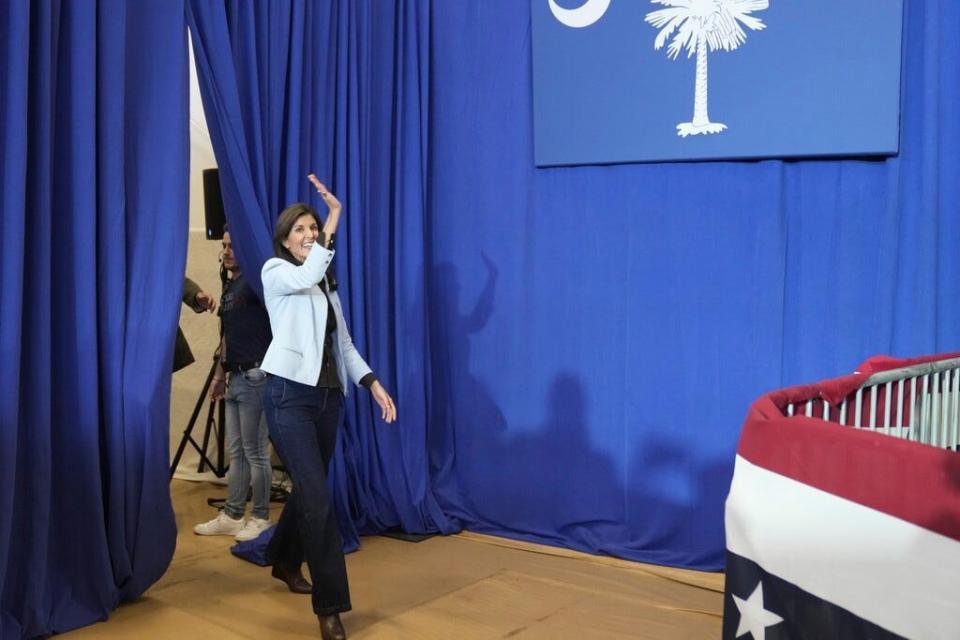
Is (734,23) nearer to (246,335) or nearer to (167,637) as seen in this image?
(246,335)

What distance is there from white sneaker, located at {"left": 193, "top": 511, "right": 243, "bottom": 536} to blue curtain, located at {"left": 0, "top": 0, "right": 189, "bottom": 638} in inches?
32.5

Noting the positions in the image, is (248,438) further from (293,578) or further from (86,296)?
(86,296)

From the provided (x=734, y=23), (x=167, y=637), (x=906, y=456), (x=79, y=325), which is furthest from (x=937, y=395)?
(x=79, y=325)

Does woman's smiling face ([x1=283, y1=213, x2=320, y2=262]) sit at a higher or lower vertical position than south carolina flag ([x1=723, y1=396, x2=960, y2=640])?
higher

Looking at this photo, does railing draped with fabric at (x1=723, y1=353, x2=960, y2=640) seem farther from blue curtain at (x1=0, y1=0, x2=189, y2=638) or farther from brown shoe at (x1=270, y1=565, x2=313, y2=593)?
blue curtain at (x1=0, y1=0, x2=189, y2=638)

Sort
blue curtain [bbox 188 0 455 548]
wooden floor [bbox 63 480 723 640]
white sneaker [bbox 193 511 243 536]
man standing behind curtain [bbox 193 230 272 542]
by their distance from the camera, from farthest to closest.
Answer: white sneaker [bbox 193 511 243 536], man standing behind curtain [bbox 193 230 272 542], blue curtain [bbox 188 0 455 548], wooden floor [bbox 63 480 723 640]

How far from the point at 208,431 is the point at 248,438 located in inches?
41.8

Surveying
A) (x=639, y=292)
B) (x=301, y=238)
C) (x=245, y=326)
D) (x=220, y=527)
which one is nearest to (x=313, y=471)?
(x=301, y=238)

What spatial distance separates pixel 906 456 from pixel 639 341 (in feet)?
9.18

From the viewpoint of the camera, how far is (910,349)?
11.8 feet

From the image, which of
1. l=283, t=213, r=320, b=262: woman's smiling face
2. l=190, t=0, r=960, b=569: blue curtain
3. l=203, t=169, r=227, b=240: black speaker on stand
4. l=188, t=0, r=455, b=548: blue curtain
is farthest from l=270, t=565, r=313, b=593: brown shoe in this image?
l=203, t=169, r=227, b=240: black speaker on stand

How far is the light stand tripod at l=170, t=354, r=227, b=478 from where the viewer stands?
16.8ft

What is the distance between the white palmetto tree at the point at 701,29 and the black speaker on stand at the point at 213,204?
218 centimetres

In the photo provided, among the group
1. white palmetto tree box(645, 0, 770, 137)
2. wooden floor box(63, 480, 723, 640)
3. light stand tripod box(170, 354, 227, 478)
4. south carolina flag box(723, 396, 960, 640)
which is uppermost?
white palmetto tree box(645, 0, 770, 137)
